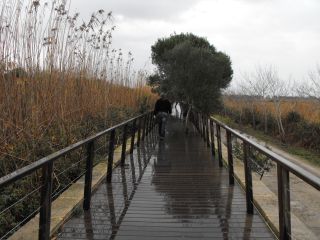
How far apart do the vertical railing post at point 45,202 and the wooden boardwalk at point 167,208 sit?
0.78 m

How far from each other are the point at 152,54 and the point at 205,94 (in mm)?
14109

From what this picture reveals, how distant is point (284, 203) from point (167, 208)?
204 centimetres

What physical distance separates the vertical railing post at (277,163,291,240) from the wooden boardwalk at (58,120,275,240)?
26.0 inches

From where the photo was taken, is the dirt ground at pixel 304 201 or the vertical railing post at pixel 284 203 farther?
the dirt ground at pixel 304 201

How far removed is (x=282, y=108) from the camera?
103ft

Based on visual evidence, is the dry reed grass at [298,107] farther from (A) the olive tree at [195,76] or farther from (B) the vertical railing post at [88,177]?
(B) the vertical railing post at [88,177]

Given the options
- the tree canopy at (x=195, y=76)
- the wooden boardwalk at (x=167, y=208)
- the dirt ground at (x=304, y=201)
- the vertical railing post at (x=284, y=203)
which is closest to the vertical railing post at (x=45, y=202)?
the wooden boardwalk at (x=167, y=208)

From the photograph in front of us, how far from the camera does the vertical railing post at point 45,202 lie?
3551mm

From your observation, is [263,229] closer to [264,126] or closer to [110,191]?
[110,191]

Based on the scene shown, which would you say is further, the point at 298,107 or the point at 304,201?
the point at 298,107

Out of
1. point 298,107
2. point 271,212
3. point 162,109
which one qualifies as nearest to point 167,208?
point 271,212

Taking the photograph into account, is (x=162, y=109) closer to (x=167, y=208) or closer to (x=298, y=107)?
(x=167, y=208)

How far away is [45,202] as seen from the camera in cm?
361

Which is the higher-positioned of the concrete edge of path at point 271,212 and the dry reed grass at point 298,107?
the dry reed grass at point 298,107
